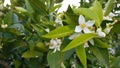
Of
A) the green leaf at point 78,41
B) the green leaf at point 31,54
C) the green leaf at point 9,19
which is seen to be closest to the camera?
the green leaf at point 78,41

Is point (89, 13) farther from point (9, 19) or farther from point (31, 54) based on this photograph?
point (9, 19)

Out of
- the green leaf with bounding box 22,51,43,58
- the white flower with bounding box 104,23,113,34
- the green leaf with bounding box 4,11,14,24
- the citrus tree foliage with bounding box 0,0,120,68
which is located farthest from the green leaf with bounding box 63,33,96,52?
the green leaf with bounding box 4,11,14,24

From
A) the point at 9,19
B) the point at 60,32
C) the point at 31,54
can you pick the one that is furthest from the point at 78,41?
the point at 9,19

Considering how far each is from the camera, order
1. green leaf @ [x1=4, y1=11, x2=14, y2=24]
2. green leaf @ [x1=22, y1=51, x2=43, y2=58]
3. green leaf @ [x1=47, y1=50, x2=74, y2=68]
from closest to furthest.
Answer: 1. green leaf @ [x1=47, y1=50, x2=74, y2=68]
2. green leaf @ [x1=22, y1=51, x2=43, y2=58]
3. green leaf @ [x1=4, y1=11, x2=14, y2=24]

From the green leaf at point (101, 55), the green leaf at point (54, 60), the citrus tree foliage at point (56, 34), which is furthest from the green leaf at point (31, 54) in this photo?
the green leaf at point (101, 55)

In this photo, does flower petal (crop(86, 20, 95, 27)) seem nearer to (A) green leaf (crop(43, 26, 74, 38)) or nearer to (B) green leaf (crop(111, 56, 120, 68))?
(A) green leaf (crop(43, 26, 74, 38))

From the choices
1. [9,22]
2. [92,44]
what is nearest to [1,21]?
[9,22]

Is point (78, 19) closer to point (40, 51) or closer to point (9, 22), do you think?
point (40, 51)

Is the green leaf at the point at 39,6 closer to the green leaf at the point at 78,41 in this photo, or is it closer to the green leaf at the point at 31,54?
the green leaf at the point at 31,54
